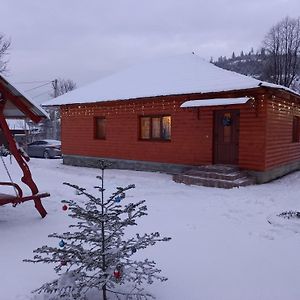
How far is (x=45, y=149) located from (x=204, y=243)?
68.5 ft

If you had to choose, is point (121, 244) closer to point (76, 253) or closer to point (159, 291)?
point (76, 253)

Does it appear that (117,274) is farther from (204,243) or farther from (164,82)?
(164,82)

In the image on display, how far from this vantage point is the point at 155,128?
15.6 meters

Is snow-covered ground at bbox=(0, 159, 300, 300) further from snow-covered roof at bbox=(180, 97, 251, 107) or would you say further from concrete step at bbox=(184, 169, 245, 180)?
snow-covered roof at bbox=(180, 97, 251, 107)

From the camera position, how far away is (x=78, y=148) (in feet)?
60.5

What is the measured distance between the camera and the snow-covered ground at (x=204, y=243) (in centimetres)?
421

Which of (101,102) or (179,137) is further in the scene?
(101,102)

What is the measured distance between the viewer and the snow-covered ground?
166 inches

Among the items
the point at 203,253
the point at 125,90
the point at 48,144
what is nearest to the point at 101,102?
the point at 125,90

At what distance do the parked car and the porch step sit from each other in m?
13.8

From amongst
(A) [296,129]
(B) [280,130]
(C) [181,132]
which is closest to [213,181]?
(C) [181,132]

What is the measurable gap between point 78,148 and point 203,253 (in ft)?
45.7

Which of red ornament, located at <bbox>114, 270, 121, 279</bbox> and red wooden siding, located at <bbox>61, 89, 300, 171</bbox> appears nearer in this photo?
red ornament, located at <bbox>114, 270, 121, 279</bbox>

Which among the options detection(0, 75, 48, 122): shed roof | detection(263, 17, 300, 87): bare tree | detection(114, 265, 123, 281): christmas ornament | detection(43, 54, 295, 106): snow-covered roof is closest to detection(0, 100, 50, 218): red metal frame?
detection(0, 75, 48, 122): shed roof
